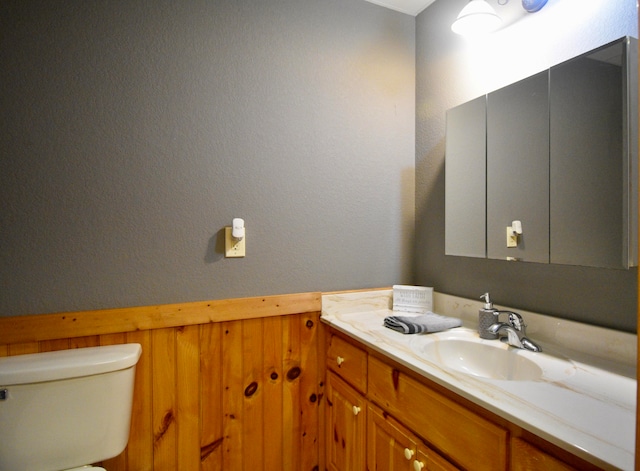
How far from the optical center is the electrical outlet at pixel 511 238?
1.26 metres

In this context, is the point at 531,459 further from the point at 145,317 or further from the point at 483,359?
the point at 145,317

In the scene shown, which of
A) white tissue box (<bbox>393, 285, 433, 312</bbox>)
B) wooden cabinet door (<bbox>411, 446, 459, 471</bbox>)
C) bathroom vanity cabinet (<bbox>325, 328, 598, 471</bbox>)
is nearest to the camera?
bathroom vanity cabinet (<bbox>325, 328, 598, 471</bbox>)

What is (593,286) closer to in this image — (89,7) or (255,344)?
(255,344)

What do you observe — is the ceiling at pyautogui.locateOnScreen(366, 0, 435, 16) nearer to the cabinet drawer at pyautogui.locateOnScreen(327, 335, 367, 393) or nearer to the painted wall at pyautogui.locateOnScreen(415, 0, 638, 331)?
the painted wall at pyautogui.locateOnScreen(415, 0, 638, 331)

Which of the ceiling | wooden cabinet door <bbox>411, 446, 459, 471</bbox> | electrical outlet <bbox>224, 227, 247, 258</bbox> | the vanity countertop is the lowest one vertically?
wooden cabinet door <bbox>411, 446, 459, 471</bbox>

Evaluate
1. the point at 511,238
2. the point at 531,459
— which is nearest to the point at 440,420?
the point at 531,459

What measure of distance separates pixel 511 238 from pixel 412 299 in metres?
0.57

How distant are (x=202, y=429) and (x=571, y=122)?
175cm

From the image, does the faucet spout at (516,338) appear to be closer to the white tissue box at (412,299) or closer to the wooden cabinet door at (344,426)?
the white tissue box at (412,299)

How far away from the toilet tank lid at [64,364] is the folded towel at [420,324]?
959 mm

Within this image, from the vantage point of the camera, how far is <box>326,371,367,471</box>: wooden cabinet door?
1302 millimetres

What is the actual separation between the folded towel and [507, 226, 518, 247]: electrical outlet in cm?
38

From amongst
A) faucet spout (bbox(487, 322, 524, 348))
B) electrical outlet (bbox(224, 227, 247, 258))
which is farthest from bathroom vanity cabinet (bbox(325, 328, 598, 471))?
electrical outlet (bbox(224, 227, 247, 258))

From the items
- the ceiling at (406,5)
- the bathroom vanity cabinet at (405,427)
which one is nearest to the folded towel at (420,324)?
the bathroom vanity cabinet at (405,427)
